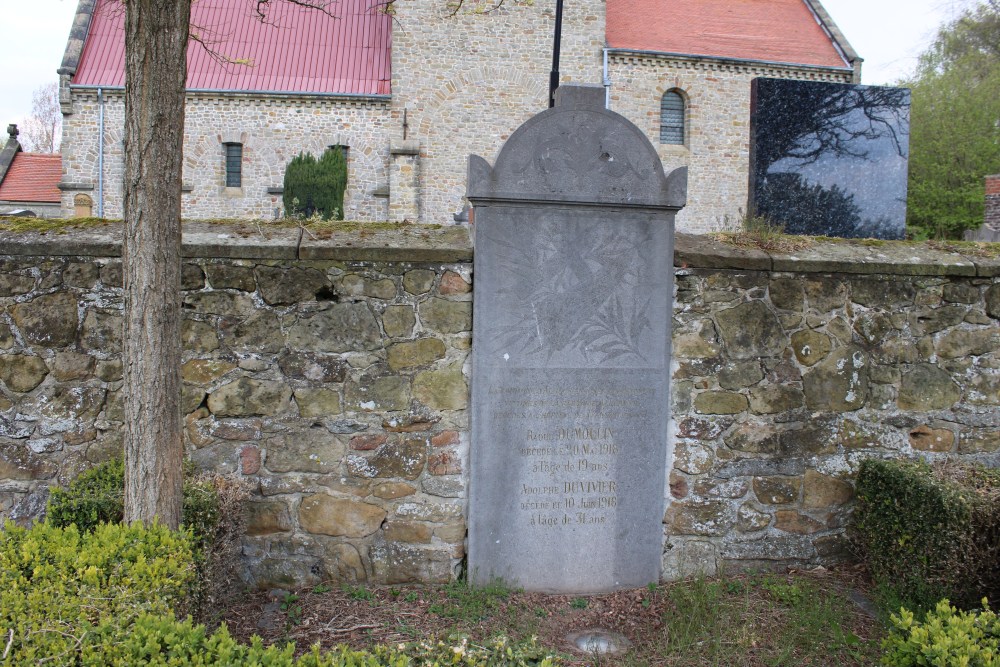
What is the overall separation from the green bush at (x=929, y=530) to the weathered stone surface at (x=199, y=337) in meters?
3.76

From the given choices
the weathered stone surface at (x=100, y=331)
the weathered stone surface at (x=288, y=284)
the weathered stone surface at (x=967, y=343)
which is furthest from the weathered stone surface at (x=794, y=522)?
the weathered stone surface at (x=100, y=331)

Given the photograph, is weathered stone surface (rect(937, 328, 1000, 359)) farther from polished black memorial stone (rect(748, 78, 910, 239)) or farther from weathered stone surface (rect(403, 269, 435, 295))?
weathered stone surface (rect(403, 269, 435, 295))

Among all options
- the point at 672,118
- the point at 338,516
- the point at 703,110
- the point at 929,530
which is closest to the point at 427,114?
the point at 672,118

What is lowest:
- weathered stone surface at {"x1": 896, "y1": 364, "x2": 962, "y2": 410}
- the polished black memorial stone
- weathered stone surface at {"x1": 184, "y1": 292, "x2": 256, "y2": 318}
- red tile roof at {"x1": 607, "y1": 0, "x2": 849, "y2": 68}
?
weathered stone surface at {"x1": 896, "y1": 364, "x2": 962, "y2": 410}

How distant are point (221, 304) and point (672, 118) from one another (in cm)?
2082

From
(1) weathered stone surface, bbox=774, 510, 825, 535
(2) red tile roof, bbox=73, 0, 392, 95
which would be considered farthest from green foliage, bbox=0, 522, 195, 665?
(2) red tile roof, bbox=73, 0, 392, 95

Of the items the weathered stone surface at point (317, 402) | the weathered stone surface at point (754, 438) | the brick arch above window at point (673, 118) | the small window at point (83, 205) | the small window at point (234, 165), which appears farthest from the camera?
the brick arch above window at point (673, 118)

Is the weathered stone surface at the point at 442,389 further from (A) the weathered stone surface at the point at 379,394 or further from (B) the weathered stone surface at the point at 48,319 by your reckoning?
(B) the weathered stone surface at the point at 48,319

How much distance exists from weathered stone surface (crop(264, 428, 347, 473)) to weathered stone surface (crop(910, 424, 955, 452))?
3476 mm

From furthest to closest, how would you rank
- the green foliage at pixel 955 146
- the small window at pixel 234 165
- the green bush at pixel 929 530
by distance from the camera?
the green foliage at pixel 955 146, the small window at pixel 234 165, the green bush at pixel 929 530

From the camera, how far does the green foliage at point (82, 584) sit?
2.25 metres

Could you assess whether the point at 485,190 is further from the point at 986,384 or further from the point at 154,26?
the point at 986,384

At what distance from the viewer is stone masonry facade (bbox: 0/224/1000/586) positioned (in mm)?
3812

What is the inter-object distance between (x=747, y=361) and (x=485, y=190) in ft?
6.05
